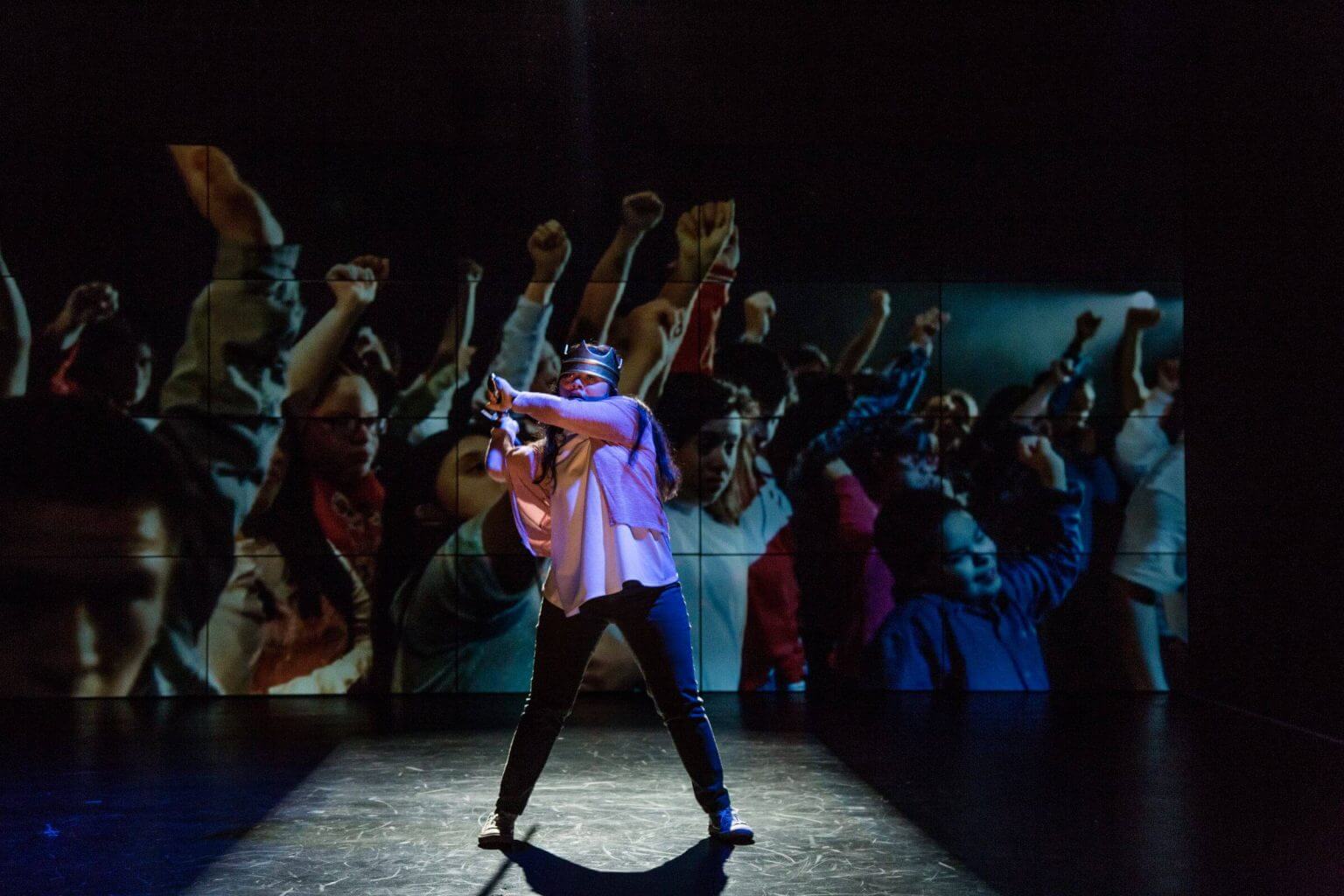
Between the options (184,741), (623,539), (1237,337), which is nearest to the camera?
(623,539)

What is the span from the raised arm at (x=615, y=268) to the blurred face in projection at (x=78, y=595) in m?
3.18

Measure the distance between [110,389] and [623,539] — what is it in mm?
5723

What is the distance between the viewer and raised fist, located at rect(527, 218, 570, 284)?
8.84m

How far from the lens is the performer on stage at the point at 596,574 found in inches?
168

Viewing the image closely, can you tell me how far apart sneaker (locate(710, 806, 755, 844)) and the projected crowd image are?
14.0 ft

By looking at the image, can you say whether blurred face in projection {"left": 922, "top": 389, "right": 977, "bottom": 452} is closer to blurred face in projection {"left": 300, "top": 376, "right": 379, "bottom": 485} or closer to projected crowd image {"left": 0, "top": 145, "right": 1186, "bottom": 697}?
projected crowd image {"left": 0, "top": 145, "right": 1186, "bottom": 697}

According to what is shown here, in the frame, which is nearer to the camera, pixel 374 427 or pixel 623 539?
pixel 623 539

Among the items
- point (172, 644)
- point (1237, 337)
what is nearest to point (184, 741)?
point (172, 644)

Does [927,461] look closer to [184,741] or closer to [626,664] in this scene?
[626,664]

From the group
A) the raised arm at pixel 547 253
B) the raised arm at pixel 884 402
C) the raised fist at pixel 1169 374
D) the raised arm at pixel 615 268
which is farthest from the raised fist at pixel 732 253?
the raised fist at pixel 1169 374

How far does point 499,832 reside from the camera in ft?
14.4

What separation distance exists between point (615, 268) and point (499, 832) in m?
5.12

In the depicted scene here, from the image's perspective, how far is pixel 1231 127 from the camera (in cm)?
798

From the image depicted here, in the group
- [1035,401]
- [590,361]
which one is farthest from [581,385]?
[1035,401]
